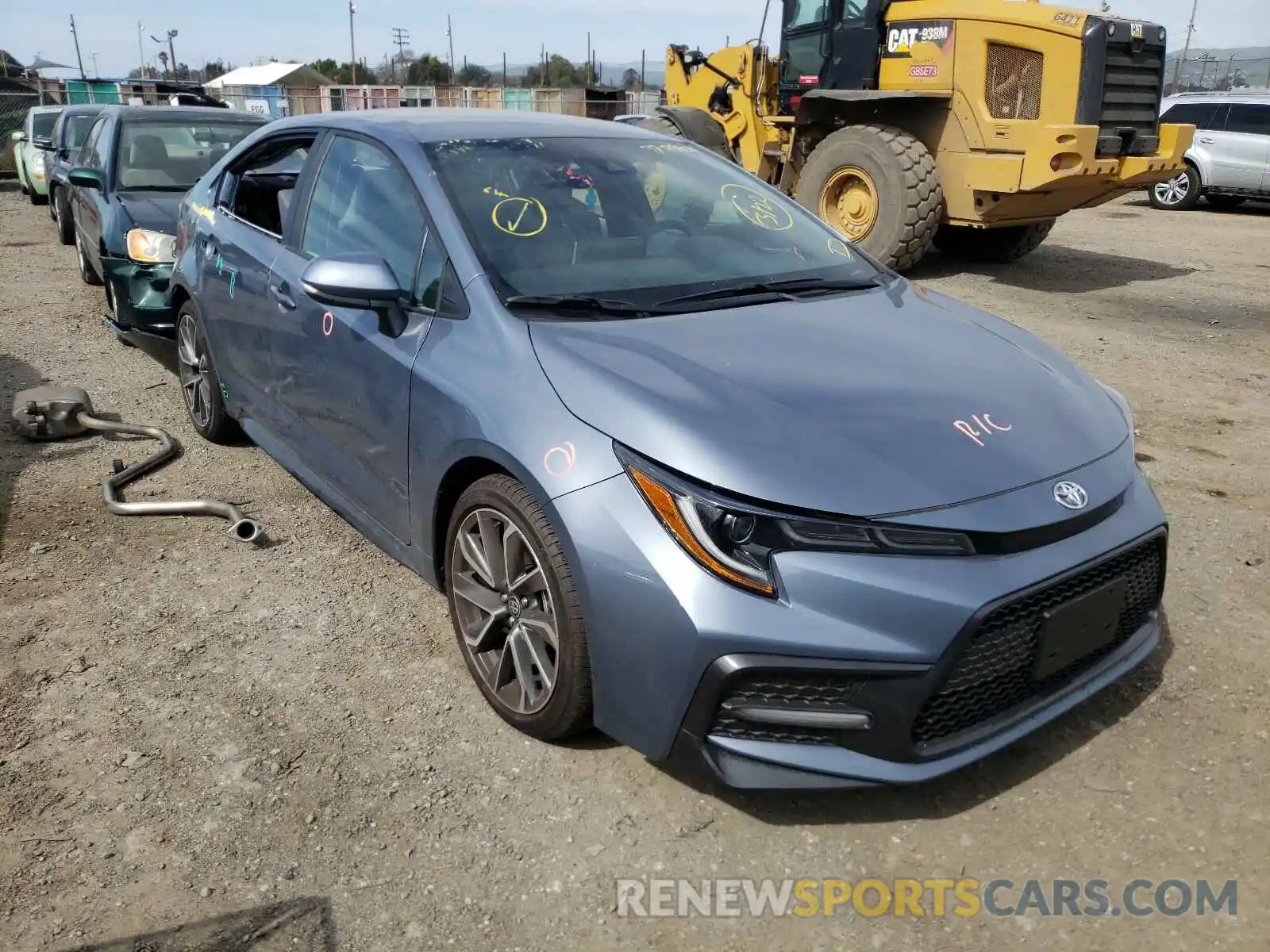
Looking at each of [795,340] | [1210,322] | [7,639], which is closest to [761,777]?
[795,340]

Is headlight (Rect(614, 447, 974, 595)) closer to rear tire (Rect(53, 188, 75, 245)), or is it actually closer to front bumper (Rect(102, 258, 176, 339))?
front bumper (Rect(102, 258, 176, 339))

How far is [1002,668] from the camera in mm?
2352

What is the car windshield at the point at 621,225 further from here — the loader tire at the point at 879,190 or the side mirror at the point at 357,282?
the loader tire at the point at 879,190

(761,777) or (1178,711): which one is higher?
(761,777)

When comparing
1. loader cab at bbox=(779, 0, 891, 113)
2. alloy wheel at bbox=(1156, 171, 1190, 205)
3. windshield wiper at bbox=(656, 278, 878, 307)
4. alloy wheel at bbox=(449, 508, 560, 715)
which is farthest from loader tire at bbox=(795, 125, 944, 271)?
alloy wheel at bbox=(1156, 171, 1190, 205)

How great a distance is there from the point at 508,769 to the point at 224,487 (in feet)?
8.18

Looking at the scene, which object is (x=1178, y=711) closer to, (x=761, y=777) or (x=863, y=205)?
(x=761, y=777)

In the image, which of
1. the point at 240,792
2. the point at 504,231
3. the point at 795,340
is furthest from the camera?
the point at 504,231

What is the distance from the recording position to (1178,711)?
9.70 feet

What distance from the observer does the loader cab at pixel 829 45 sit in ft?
31.1

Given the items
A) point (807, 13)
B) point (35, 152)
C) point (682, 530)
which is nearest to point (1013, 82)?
point (807, 13)

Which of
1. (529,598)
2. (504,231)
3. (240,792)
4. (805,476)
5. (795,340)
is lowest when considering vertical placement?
(240,792)

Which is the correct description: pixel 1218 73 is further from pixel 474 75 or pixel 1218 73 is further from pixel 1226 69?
pixel 474 75

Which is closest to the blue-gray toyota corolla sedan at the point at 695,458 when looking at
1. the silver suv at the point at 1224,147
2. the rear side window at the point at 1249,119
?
the silver suv at the point at 1224,147
